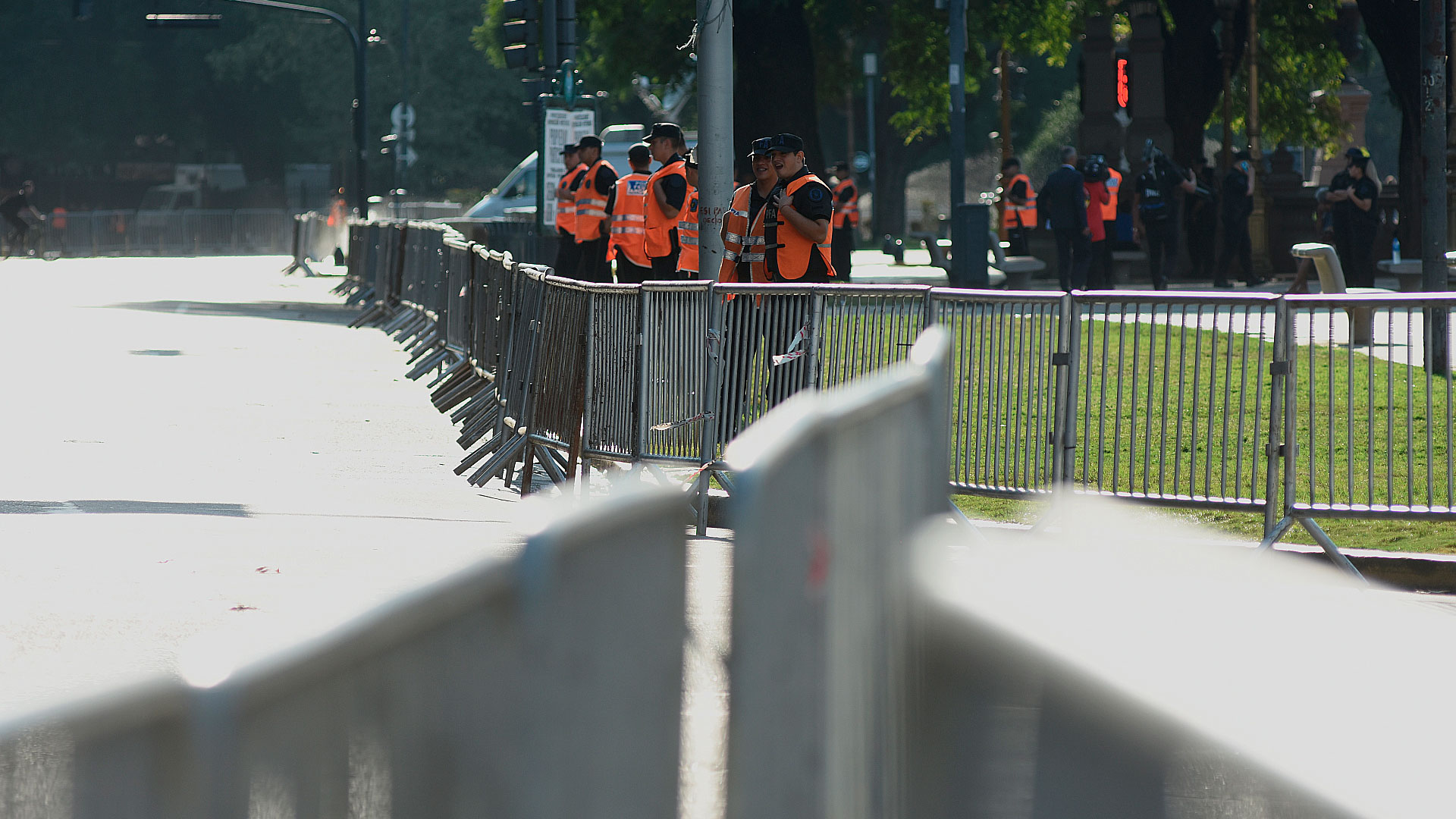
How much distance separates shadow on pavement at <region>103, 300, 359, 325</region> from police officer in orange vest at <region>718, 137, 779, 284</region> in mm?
12856

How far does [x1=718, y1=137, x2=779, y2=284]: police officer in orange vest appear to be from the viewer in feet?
36.7

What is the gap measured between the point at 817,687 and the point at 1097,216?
72.0 ft

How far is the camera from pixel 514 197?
4372cm

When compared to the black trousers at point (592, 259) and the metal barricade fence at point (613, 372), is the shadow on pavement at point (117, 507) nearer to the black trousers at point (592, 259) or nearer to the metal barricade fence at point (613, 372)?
the metal barricade fence at point (613, 372)

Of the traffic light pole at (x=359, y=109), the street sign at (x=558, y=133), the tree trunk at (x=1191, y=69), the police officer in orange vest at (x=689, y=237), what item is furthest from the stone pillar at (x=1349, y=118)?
the police officer in orange vest at (x=689, y=237)

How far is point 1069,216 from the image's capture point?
75.8ft

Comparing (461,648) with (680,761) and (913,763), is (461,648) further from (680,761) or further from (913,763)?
(913,763)

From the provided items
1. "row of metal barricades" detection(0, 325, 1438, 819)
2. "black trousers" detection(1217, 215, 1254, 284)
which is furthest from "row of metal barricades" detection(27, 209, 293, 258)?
"row of metal barricades" detection(0, 325, 1438, 819)

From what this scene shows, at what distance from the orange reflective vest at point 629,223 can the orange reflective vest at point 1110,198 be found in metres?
8.81

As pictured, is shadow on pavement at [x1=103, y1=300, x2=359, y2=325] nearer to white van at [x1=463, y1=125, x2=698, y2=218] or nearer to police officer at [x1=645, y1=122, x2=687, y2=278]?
police officer at [x1=645, y1=122, x2=687, y2=278]

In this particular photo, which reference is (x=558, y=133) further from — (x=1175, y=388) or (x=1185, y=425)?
(x=1185, y=425)

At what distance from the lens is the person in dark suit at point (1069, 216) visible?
23.1 metres

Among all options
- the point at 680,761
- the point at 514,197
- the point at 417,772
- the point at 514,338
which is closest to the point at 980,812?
the point at 680,761

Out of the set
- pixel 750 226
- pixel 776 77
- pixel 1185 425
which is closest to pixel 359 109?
pixel 776 77
